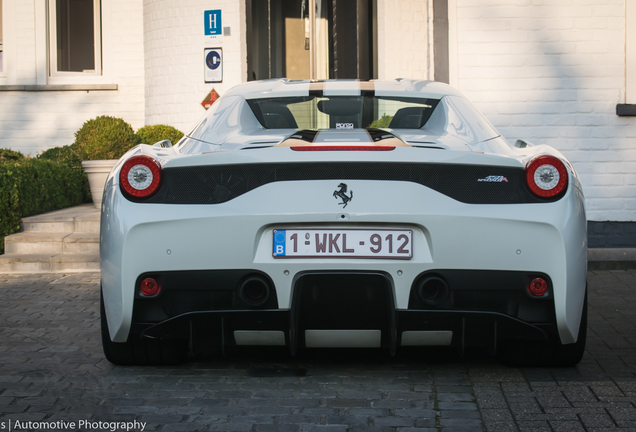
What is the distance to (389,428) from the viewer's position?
265 cm

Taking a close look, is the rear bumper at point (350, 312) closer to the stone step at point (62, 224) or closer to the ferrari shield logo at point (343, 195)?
the ferrari shield logo at point (343, 195)

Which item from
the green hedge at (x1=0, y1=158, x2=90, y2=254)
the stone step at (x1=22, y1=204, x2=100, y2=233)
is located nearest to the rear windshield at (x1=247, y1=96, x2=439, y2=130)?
the stone step at (x1=22, y1=204, x2=100, y2=233)

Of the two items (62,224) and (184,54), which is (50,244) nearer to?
(62,224)

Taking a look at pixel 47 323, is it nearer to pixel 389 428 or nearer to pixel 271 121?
pixel 271 121

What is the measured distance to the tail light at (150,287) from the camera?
298cm

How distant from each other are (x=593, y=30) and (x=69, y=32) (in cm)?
879

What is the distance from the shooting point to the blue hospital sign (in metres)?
10.3

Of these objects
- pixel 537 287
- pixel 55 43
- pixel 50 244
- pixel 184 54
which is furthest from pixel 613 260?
pixel 55 43

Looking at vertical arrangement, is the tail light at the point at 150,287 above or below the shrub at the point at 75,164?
below

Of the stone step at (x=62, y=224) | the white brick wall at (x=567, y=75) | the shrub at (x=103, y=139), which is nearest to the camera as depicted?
the stone step at (x=62, y=224)

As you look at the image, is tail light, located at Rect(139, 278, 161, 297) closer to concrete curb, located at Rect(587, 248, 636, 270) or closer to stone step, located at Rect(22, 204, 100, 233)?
stone step, located at Rect(22, 204, 100, 233)

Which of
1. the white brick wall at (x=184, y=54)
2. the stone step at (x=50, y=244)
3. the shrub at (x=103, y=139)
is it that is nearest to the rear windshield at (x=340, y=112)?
the stone step at (x=50, y=244)

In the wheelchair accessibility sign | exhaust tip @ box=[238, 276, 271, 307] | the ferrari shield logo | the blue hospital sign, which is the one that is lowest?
exhaust tip @ box=[238, 276, 271, 307]

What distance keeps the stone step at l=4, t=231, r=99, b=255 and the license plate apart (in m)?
4.81
